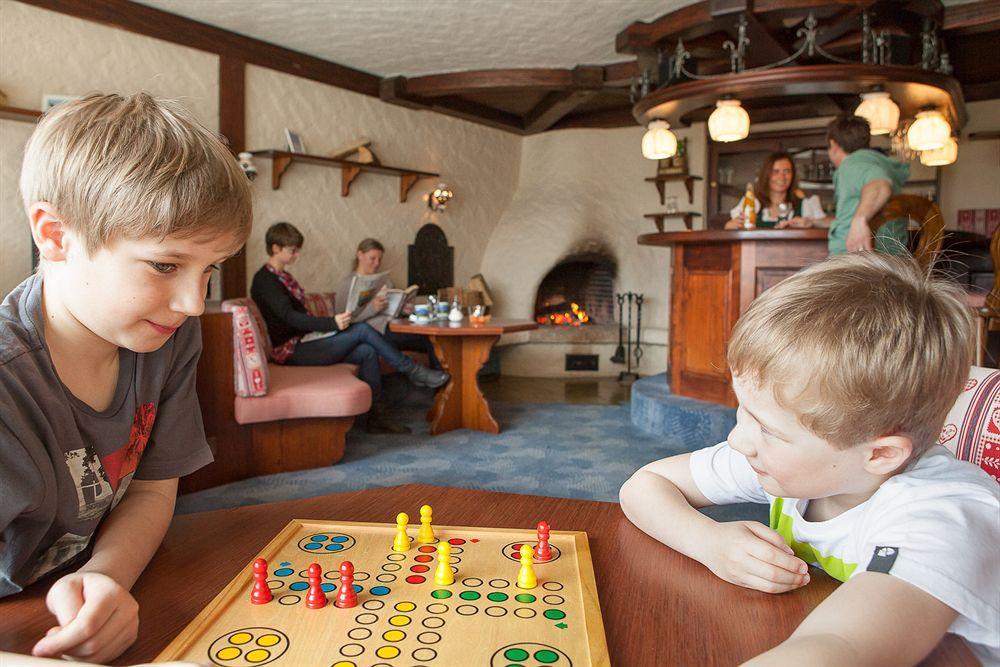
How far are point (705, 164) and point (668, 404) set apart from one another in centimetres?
383

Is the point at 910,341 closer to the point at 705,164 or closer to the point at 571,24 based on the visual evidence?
the point at 571,24

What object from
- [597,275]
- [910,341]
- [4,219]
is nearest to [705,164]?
[597,275]

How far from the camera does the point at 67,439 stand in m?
0.81

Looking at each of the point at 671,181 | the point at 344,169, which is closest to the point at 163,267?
the point at 344,169

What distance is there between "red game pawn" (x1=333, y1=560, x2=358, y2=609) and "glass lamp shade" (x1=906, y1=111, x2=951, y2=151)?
5250 mm

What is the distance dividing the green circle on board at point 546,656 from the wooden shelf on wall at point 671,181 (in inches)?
273

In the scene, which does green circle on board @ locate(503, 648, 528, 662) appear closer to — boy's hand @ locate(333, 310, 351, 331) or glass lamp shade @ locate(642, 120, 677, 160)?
boy's hand @ locate(333, 310, 351, 331)

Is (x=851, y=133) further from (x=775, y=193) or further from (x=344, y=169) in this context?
(x=344, y=169)

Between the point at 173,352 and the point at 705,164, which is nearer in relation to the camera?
the point at 173,352

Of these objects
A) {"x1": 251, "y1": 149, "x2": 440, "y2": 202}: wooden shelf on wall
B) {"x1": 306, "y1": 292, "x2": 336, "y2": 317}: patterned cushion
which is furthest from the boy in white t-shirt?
{"x1": 251, "y1": 149, "x2": 440, "y2": 202}: wooden shelf on wall

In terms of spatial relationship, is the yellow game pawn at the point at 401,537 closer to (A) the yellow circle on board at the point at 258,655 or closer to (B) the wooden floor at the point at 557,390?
(A) the yellow circle on board at the point at 258,655

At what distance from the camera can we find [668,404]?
4258mm

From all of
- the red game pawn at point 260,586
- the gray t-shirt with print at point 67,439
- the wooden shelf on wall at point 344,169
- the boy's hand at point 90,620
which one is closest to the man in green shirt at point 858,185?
the gray t-shirt with print at point 67,439

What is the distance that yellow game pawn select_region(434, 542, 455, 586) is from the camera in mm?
728
